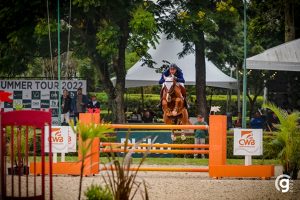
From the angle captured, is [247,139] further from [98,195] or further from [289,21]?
[289,21]

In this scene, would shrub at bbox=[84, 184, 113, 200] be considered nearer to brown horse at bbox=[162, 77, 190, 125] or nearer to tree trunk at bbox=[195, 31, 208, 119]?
brown horse at bbox=[162, 77, 190, 125]

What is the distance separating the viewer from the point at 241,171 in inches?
650

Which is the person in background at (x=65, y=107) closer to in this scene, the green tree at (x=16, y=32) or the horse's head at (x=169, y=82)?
the green tree at (x=16, y=32)

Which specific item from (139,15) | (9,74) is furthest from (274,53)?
(9,74)

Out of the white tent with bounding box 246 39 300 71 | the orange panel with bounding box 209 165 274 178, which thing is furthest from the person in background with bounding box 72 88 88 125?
the orange panel with bounding box 209 165 274 178

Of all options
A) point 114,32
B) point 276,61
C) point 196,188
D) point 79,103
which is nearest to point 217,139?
point 196,188

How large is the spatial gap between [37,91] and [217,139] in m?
16.0

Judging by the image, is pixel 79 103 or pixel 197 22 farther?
pixel 197 22

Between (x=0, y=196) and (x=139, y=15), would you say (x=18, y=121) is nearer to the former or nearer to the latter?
(x=0, y=196)

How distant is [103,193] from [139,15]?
22.5 m

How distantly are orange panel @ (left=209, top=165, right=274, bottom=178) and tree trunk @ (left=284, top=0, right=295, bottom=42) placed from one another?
15341 mm

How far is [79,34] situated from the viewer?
34.6m

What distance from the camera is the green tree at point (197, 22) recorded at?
3300cm

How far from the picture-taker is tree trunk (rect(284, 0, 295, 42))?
30922mm
